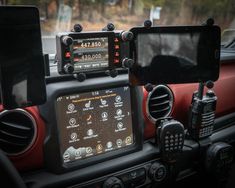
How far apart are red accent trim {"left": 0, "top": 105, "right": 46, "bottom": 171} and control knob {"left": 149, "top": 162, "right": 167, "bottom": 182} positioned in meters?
0.55

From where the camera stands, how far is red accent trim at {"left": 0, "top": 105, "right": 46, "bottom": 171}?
1472mm

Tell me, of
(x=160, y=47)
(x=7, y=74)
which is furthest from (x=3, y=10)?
(x=160, y=47)

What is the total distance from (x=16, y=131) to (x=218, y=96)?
1.36 m

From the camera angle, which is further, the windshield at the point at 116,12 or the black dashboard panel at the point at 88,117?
the windshield at the point at 116,12

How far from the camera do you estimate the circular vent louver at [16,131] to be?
4.66ft

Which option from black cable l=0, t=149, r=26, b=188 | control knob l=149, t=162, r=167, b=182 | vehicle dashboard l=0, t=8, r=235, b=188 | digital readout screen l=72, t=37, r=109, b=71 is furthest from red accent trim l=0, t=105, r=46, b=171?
control knob l=149, t=162, r=167, b=182

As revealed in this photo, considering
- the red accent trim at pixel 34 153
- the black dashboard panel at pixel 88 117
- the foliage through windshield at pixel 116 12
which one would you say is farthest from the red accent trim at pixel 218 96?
the red accent trim at pixel 34 153

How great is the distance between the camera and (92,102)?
1.59 meters

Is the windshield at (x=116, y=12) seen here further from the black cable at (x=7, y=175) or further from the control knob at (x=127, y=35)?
the black cable at (x=7, y=175)

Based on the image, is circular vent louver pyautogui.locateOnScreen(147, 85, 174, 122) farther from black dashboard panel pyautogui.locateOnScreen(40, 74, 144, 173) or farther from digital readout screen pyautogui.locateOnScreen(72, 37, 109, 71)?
digital readout screen pyautogui.locateOnScreen(72, 37, 109, 71)

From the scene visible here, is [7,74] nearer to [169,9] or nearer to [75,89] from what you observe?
[75,89]

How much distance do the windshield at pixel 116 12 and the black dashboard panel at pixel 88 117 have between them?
0.30 m

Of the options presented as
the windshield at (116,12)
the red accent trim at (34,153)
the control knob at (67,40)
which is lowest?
the red accent trim at (34,153)

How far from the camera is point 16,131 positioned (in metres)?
1.44
